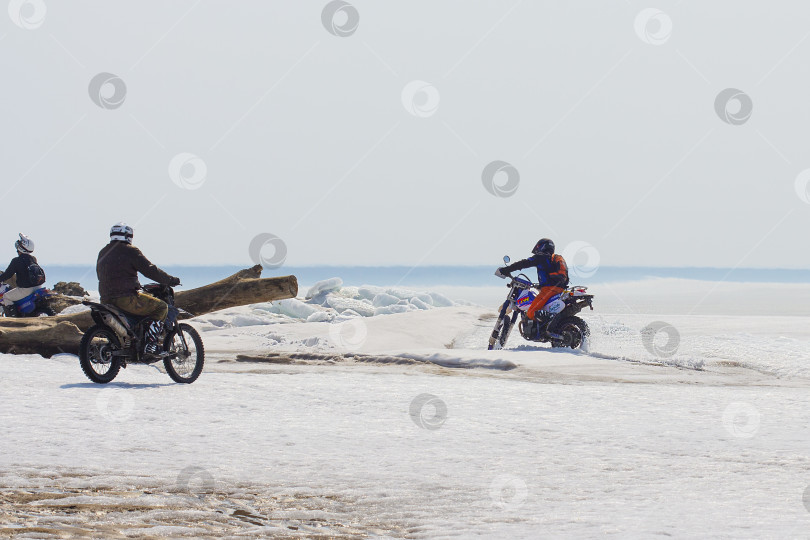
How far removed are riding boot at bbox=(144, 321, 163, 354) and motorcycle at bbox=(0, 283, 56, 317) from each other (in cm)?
537

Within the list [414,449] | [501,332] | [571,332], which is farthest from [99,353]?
[571,332]

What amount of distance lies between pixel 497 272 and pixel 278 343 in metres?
4.18

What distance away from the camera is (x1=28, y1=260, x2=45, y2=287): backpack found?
13477mm

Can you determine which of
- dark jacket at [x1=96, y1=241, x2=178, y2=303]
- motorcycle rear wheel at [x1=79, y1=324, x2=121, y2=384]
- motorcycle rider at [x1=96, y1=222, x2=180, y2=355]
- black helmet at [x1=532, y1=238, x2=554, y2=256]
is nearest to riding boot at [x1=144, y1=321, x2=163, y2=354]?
motorcycle rider at [x1=96, y1=222, x2=180, y2=355]

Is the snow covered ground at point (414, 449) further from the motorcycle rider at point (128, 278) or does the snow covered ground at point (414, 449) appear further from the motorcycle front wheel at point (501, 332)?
the motorcycle front wheel at point (501, 332)

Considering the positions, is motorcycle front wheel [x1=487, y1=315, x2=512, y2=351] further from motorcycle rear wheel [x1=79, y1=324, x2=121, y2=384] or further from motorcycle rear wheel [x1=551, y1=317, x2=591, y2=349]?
motorcycle rear wheel [x1=79, y1=324, x2=121, y2=384]

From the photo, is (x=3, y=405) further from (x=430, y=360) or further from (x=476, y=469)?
(x=430, y=360)

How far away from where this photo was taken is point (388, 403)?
8117 millimetres

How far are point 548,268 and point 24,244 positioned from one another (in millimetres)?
8617

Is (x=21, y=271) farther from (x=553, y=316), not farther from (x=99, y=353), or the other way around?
(x=553, y=316)

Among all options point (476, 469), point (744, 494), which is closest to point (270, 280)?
point (476, 469)

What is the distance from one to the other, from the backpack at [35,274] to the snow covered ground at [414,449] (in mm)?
3103

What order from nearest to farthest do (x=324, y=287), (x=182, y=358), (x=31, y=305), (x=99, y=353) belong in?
1. (x=99, y=353)
2. (x=182, y=358)
3. (x=31, y=305)
4. (x=324, y=287)

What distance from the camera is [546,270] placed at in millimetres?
13453
